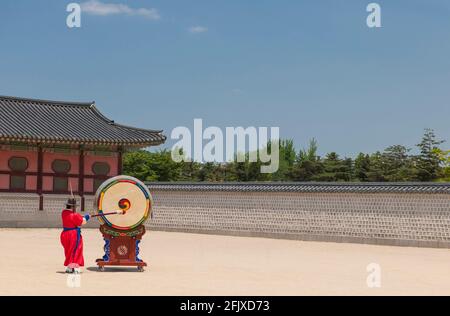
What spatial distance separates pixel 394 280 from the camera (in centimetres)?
1227

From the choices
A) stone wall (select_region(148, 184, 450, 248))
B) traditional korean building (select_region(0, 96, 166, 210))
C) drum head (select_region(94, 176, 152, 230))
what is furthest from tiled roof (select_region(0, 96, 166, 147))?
drum head (select_region(94, 176, 152, 230))

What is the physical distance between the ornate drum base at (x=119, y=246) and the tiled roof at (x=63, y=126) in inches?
745

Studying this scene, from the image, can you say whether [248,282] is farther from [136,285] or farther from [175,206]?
[175,206]

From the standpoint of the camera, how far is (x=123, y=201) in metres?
13.3

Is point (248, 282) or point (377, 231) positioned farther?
point (377, 231)

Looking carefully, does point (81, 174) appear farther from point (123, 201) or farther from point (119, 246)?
point (123, 201)

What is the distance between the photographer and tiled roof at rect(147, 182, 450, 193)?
2341 cm

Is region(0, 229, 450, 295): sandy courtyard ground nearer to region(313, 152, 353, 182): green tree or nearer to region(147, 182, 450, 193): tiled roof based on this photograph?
region(147, 182, 450, 193): tiled roof

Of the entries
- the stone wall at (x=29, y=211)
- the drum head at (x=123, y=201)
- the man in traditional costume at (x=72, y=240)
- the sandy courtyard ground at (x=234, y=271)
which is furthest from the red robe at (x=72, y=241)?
the stone wall at (x=29, y=211)

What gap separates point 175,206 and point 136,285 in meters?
19.6

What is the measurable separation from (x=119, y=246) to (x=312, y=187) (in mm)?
13884

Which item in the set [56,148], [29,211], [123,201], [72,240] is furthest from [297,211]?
[72,240]

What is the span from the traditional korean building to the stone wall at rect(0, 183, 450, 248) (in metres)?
0.88
